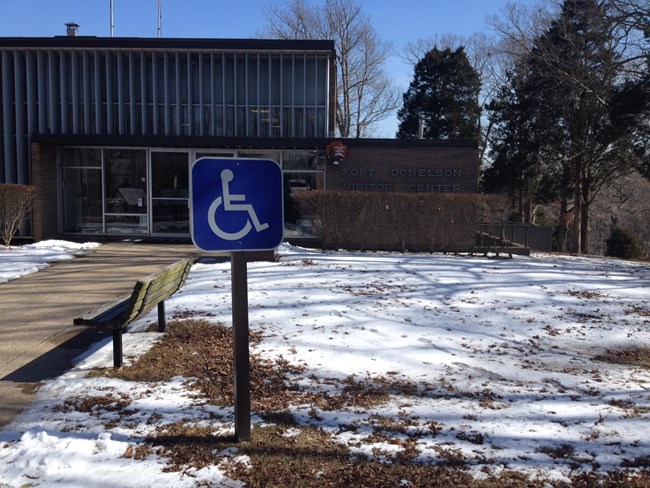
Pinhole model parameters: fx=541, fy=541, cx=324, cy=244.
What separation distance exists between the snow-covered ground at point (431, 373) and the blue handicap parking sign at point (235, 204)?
4.56ft

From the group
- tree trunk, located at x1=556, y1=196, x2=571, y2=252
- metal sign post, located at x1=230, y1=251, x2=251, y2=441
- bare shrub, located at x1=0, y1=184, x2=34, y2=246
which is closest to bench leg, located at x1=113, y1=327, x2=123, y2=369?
metal sign post, located at x1=230, y1=251, x2=251, y2=441

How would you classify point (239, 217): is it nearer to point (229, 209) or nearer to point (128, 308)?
point (229, 209)

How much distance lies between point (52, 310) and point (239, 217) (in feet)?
17.2

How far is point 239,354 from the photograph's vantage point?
3.57m

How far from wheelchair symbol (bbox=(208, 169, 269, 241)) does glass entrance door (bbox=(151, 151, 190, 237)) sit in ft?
45.6

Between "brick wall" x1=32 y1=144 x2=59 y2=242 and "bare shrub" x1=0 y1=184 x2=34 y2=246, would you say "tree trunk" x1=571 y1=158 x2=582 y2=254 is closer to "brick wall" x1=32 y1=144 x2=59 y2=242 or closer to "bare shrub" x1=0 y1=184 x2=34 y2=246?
"brick wall" x1=32 y1=144 x2=59 y2=242

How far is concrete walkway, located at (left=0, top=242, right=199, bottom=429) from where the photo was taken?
4.92 metres

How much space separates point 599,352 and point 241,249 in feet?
14.9

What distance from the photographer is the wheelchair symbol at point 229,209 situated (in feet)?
11.0

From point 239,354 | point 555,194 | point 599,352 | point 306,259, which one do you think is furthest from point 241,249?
point 555,194

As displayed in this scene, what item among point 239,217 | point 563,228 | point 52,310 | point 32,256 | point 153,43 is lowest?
point 52,310

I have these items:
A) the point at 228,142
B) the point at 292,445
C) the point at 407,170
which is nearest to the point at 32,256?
the point at 228,142

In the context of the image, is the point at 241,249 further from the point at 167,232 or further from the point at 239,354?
the point at 167,232

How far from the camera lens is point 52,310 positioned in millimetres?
7438
